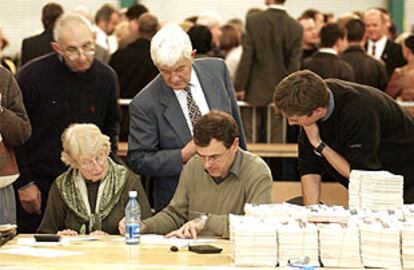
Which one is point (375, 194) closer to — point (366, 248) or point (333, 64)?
point (366, 248)

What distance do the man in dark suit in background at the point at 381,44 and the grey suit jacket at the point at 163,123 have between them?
190 inches

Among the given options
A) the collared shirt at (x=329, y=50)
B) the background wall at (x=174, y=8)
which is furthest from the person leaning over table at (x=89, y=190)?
the background wall at (x=174, y=8)

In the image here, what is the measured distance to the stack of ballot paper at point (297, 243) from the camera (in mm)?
4797

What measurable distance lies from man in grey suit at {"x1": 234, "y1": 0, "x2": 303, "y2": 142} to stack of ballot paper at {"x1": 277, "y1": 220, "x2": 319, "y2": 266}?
199 inches

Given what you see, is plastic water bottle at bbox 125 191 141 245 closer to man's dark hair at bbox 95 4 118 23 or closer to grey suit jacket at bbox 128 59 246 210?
grey suit jacket at bbox 128 59 246 210

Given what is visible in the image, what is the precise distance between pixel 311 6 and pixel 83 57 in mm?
9904

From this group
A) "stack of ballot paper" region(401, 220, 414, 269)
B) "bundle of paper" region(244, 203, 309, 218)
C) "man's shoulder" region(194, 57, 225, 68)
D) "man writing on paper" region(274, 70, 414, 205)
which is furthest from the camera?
"man's shoulder" region(194, 57, 225, 68)

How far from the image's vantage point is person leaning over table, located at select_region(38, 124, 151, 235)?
5.89m

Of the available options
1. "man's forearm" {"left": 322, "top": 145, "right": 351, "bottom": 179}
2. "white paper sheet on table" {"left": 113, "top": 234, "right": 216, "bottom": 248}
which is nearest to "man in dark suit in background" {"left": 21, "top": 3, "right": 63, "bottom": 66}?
"man's forearm" {"left": 322, "top": 145, "right": 351, "bottom": 179}

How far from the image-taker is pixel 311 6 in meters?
16.1

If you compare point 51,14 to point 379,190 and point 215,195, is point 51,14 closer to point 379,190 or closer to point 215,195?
Result: point 215,195

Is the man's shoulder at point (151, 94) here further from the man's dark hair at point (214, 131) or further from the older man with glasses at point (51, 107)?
the man's dark hair at point (214, 131)

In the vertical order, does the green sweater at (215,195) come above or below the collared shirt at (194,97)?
below

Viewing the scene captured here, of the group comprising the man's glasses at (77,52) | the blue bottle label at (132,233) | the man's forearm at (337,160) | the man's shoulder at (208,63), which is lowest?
the blue bottle label at (132,233)
